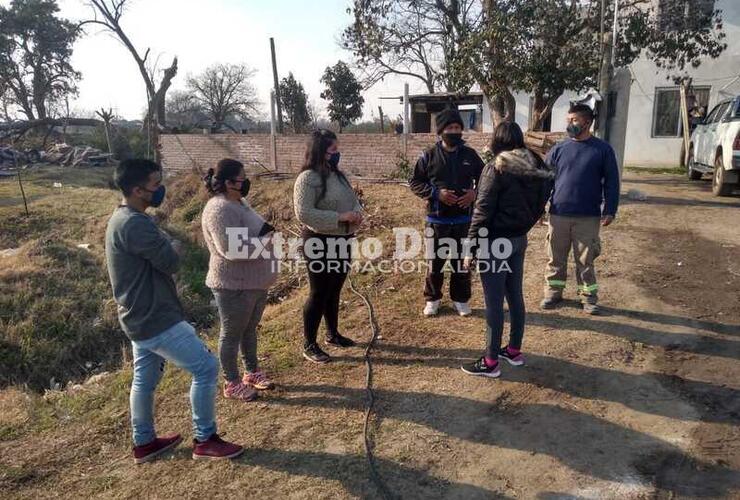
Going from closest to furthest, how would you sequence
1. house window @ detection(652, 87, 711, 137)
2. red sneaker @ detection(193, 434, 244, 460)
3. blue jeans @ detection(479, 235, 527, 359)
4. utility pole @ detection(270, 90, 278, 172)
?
1. red sneaker @ detection(193, 434, 244, 460)
2. blue jeans @ detection(479, 235, 527, 359)
3. utility pole @ detection(270, 90, 278, 172)
4. house window @ detection(652, 87, 711, 137)

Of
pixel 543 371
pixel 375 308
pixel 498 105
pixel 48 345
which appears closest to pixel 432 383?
pixel 543 371

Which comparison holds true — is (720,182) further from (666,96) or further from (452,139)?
(452,139)

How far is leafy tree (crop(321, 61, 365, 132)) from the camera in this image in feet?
80.2

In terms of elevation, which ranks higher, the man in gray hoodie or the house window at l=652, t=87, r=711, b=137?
the house window at l=652, t=87, r=711, b=137

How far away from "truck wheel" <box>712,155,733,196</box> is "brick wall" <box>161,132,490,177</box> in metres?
4.14

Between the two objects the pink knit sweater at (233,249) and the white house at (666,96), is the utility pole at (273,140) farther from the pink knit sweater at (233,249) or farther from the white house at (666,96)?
the pink knit sweater at (233,249)

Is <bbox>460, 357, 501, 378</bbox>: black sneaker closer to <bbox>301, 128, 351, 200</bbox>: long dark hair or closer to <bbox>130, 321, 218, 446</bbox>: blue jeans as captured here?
<bbox>301, 128, 351, 200</bbox>: long dark hair

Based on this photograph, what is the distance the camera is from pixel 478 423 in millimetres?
3223

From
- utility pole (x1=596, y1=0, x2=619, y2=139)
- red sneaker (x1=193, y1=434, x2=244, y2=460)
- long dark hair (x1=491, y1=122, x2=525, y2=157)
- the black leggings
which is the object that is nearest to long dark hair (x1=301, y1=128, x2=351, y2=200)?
the black leggings

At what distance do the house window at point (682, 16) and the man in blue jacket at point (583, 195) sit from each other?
25.4ft

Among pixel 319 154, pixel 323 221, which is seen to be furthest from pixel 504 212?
pixel 319 154

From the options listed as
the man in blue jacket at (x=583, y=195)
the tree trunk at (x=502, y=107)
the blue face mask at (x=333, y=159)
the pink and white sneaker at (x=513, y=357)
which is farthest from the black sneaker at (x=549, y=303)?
the tree trunk at (x=502, y=107)

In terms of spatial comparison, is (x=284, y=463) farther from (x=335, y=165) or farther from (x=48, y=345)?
(x=48, y=345)

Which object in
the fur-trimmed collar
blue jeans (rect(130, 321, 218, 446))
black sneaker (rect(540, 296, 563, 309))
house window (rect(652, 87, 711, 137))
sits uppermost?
house window (rect(652, 87, 711, 137))
